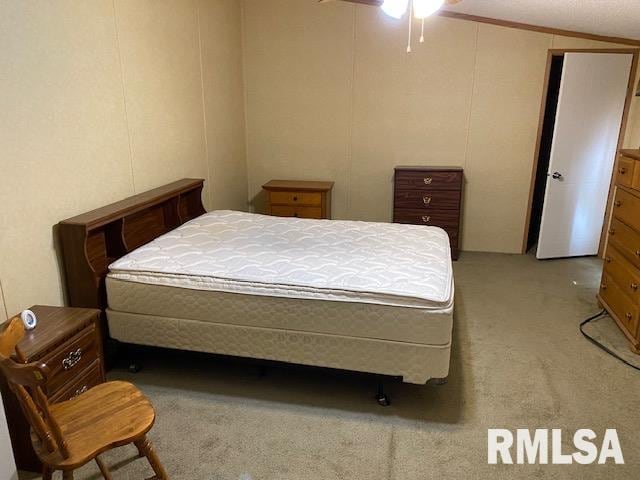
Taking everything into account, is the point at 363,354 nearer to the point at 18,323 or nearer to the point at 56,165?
the point at 18,323

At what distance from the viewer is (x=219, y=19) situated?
418cm

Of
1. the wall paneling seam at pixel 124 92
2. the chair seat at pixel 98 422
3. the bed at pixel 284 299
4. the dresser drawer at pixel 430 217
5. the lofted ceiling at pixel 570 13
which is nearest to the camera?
the chair seat at pixel 98 422

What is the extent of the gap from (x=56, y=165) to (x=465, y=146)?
369 cm

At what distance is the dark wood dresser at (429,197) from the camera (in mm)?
4441

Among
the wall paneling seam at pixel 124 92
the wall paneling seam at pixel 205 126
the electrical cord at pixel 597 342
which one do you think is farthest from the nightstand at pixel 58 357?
the electrical cord at pixel 597 342

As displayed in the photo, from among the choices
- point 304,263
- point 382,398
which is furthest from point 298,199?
point 382,398

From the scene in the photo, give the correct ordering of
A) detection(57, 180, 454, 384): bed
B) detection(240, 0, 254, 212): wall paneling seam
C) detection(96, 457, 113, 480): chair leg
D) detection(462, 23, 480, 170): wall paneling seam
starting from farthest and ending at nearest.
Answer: detection(240, 0, 254, 212): wall paneling seam, detection(462, 23, 480, 170): wall paneling seam, detection(57, 180, 454, 384): bed, detection(96, 457, 113, 480): chair leg

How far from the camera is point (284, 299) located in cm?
231

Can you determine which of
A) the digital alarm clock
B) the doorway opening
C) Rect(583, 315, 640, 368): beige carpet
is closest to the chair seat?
the digital alarm clock

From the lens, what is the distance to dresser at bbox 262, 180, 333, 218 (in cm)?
452

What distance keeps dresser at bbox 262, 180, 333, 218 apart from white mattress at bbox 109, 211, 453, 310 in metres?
1.28

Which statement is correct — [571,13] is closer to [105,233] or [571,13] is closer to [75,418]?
[105,233]

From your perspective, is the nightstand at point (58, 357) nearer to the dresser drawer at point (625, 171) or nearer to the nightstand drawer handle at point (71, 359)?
the nightstand drawer handle at point (71, 359)

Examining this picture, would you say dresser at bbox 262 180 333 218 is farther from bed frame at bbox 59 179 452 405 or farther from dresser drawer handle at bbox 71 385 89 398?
dresser drawer handle at bbox 71 385 89 398
